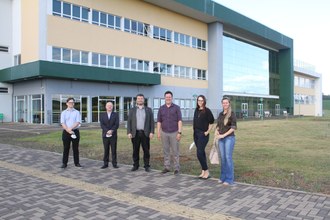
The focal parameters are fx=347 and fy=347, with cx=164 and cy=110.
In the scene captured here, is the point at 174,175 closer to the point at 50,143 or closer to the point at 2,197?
the point at 2,197

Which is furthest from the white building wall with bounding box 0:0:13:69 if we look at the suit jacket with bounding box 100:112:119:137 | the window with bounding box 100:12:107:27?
the suit jacket with bounding box 100:112:119:137

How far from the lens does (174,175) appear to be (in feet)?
26.3

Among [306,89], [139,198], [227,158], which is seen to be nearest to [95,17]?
[227,158]

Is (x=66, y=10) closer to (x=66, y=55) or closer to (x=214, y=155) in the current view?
(x=66, y=55)

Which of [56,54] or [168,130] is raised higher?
[56,54]

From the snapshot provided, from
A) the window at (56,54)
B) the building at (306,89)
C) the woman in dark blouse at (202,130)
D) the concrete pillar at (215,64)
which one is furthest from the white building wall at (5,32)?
the building at (306,89)

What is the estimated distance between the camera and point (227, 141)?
7164 mm

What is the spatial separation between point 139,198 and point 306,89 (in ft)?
275

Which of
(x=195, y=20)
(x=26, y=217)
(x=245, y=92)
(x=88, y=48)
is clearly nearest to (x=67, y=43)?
(x=88, y=48)

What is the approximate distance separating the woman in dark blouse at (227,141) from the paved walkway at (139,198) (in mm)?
263

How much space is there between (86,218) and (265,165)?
568cm

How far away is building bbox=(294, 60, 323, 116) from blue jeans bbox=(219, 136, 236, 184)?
232 ft

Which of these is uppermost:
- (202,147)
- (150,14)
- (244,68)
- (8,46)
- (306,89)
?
(150,14)

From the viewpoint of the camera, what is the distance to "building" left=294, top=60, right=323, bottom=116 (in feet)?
250
